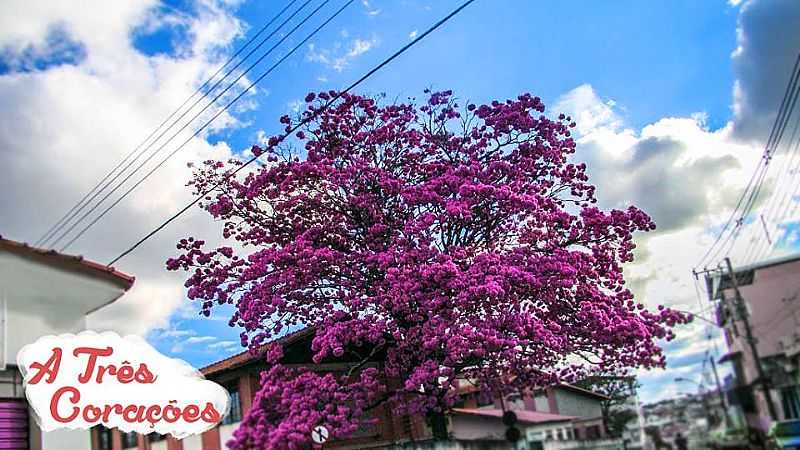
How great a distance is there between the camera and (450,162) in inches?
332

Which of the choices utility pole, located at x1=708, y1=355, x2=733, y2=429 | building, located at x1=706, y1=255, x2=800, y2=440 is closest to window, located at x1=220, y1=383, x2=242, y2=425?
utility pole, located at x1=708, y1=355, x2=733, y2=429

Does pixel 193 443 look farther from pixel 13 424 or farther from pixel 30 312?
pixel 30 312

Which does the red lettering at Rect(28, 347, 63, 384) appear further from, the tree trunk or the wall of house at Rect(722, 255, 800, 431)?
the wall of house at Rect(722, 255, 800, 431)

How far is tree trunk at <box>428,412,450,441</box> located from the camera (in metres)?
7.30

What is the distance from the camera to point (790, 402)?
12.6ft

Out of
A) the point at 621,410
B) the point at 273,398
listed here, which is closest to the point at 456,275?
the point at 273,398

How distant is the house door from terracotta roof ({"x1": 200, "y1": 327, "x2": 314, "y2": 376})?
3.05 m

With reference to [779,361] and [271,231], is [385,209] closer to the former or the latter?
[271,231]

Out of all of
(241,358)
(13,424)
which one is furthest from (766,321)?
(241,358)

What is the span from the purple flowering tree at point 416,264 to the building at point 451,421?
329 millimetres

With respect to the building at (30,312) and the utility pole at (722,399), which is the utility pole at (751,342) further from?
the building at (30,312)

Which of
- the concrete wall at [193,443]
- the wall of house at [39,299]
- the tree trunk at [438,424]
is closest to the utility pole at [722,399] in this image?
the tree trunk at [438,424]

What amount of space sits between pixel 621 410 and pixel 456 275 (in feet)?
9.11

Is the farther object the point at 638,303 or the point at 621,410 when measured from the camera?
the point at 638,303
